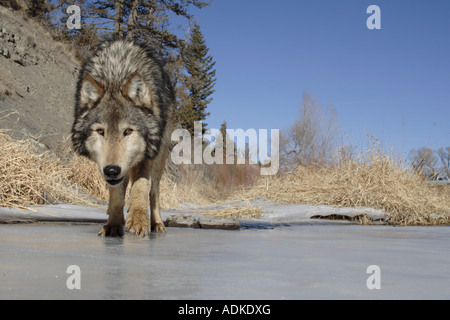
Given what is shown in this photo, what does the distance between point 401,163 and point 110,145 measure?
24.4 feet

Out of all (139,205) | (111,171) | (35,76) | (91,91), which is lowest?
(139,205)

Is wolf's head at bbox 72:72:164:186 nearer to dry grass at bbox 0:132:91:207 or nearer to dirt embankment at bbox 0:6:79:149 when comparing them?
dry grass at bbox 0:132:91:207

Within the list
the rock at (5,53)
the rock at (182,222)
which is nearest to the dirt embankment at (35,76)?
the rock at (5,53)

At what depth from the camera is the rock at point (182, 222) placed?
566 cm

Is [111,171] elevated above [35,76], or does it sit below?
below

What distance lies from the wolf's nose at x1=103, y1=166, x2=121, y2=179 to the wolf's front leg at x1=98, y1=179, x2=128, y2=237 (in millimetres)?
520

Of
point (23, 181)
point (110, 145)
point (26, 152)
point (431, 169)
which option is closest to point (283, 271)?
point (110, 145)

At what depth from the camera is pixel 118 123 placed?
173 inches

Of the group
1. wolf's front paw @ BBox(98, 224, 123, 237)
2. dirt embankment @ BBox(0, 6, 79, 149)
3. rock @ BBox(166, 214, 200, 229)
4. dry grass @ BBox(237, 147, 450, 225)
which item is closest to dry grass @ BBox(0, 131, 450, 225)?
dry grass @ BBox(237, 147, 450, 225)

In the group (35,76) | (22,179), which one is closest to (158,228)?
(22,179)

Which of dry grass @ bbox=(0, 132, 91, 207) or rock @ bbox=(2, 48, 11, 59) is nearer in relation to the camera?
dry grass @ bbox=(0, 132, 91, 207)

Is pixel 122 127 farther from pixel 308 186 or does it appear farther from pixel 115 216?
pixel 308 186

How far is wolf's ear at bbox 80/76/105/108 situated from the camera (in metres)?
4.56

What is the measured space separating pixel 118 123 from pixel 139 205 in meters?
0.85
